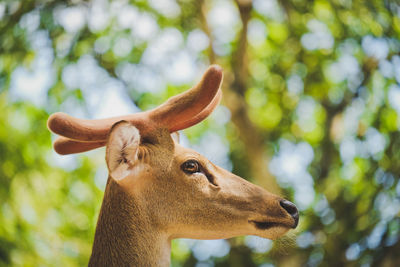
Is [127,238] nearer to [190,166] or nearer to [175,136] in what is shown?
[190,166]

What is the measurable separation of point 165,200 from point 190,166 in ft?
0.54

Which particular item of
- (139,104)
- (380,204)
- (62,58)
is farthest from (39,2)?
(380,204)

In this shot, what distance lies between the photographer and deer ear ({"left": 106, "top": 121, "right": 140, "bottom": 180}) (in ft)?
4.91

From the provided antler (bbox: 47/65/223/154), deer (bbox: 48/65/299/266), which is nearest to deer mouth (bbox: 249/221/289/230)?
deer (bbox: 48/65/299/266)

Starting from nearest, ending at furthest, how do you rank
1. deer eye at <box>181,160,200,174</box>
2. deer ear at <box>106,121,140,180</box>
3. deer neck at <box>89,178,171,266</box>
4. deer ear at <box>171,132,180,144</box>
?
1. deer ear at <box>106,121,140,180</box>
2. deer neck at <box>89,178,171,266</box>
3. deer eye at <box>181,160,200,174</box>
4. deer ear at <box>171,132,180,144</box>

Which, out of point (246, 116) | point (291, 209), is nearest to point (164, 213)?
point (291, 209)

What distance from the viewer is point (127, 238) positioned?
63.6 inches

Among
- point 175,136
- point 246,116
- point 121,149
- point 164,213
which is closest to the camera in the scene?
point 121,149

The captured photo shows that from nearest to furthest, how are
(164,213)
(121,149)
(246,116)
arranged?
(121,149) < (164,213) < (246,116)

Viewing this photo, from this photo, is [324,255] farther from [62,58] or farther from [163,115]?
[62,58]

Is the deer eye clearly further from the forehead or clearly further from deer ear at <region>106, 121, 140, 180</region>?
deer ear at <region>106, 121, 140, 180</region>

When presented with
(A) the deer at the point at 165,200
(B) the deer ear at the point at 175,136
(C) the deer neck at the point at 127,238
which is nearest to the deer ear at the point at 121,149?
(A) the deer at the point at 165,200

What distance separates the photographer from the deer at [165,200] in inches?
63.3

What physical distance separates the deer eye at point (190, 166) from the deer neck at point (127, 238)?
0.22 m
